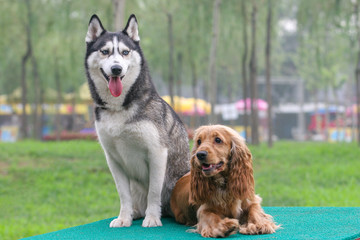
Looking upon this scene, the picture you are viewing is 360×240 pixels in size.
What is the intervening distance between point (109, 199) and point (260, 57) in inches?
855

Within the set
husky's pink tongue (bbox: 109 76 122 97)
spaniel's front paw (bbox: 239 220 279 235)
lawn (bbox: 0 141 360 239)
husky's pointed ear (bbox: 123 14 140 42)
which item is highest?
husky's pointed ear (bbox: 123 14 140 42)

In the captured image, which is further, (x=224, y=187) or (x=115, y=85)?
(x=115, y=85)

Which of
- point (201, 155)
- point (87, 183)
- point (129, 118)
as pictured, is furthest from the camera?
point (87, 183)

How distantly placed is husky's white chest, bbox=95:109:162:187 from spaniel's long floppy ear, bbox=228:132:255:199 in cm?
84

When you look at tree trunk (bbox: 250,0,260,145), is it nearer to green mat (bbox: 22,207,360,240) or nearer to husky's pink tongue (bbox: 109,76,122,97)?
green mat (bbox: 22,207,360,240)

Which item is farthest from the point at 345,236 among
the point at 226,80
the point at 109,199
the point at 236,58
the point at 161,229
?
the point at 226,80

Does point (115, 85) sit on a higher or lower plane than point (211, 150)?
higher

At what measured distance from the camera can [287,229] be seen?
368 centimetres

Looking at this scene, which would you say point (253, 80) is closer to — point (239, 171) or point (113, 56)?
point (113, 56)

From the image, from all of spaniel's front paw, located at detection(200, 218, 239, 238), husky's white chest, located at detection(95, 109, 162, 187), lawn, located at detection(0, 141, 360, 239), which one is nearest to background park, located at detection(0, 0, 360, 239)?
lawn, located at detection(0, 141, 360, 239)

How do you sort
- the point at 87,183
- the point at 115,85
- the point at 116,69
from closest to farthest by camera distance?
the point at 116,69
the point at 115,85
the point at 87,183

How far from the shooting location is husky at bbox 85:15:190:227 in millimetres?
3990

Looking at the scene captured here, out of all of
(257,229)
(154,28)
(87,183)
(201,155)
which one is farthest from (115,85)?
(154,28)

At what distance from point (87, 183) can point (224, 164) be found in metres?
8.26
